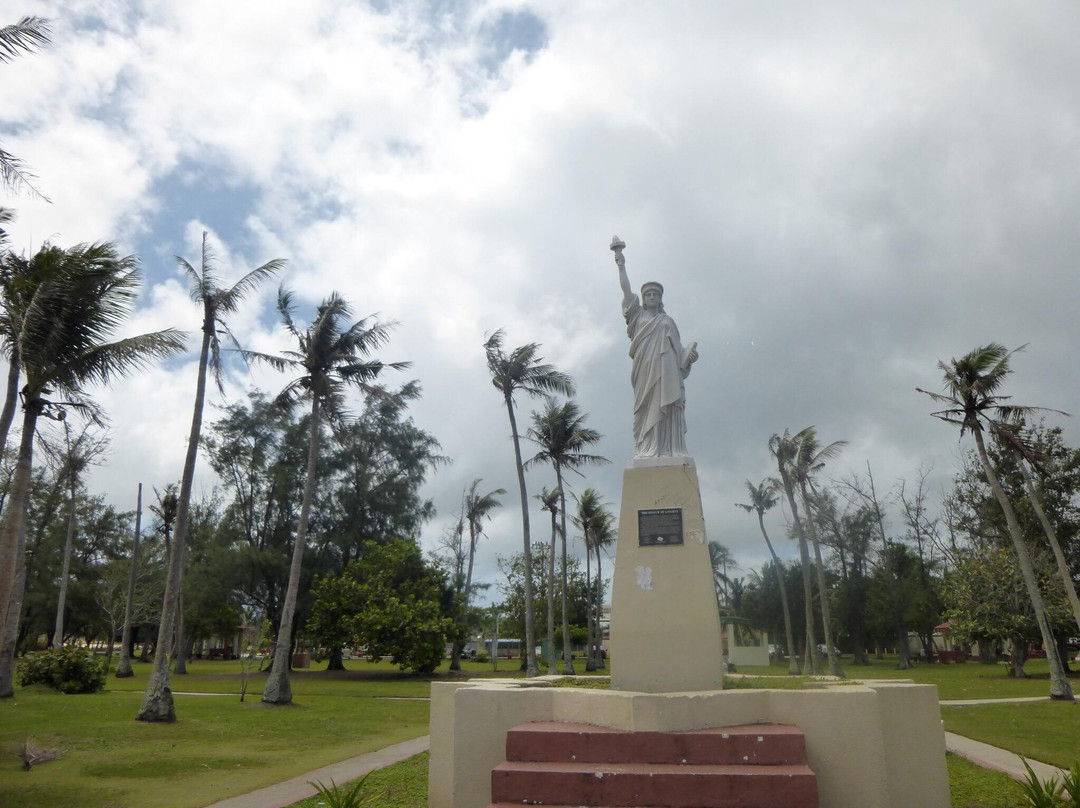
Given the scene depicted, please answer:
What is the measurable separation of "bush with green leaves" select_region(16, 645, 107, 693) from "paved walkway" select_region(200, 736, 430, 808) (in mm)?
14344

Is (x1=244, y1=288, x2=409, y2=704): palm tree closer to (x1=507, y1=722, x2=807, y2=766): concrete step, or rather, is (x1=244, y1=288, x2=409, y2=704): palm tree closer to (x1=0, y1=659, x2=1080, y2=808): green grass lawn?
(x1=0, y1=659, x2=1080, y2=808): green grass lawn

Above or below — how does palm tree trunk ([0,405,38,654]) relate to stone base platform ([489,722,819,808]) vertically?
above

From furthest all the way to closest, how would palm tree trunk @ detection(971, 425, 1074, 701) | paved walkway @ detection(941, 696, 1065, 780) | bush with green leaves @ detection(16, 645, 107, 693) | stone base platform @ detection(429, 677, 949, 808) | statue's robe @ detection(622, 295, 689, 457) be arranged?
bush with green leaves @ detection(16, 645, 107, 693), palm tree trunk @ detection(971, 425, 1074, 701), paved walkway @ detection(941, 696, 1065, 780), statue's robe @ detection(622, 295, 689, 457), stone base platform @ detection(429, 677, 949, 808)

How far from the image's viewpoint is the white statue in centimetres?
887

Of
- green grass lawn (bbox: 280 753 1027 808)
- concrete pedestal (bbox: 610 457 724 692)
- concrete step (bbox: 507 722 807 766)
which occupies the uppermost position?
concrete pedestal (bbox: 610 457 724 692)

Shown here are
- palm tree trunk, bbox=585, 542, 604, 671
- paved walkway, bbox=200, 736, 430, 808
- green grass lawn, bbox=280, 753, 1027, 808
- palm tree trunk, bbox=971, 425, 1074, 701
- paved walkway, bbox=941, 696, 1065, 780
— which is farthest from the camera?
palm tree trunk, bbox=585, 542, 604, 671

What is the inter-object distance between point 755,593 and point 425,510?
26.9 m

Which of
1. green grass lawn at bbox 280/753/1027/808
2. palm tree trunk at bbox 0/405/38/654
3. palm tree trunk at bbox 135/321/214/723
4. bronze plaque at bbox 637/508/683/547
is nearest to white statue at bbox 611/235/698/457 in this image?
bronze plaque at bbox 637/508/683/547

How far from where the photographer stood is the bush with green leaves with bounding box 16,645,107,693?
2178 cm

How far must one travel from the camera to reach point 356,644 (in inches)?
1251

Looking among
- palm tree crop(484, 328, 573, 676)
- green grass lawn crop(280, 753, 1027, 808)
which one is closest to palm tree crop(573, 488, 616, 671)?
palm tree crop(484, 328, 573, 676)

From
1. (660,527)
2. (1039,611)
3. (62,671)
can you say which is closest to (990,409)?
(1039,611)

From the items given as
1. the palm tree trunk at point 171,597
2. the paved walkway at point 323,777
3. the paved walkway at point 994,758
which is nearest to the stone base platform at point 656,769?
the paved walkway at point 323,777

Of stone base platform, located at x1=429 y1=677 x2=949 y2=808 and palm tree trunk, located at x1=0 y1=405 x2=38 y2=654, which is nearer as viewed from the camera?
stone base platform, located at x1=429 y1=677 x2=949 y2=808
